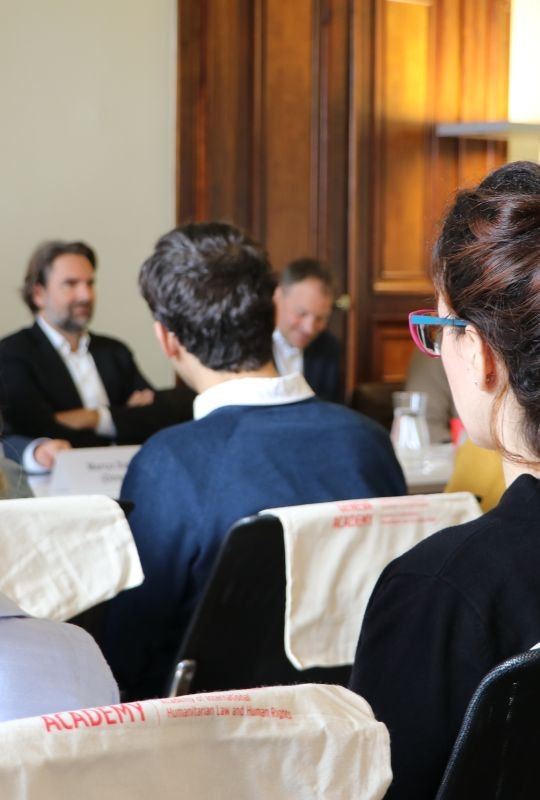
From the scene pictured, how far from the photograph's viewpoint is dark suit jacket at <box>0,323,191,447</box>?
4355 mm

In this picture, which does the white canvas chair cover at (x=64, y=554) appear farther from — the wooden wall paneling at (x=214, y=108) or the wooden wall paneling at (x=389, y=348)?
the wooden wall paneling at (x=389, y=348)

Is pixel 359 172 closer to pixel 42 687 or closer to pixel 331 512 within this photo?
pixel 331 512

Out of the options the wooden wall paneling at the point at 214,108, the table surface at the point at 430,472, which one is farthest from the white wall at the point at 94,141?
the table surface at the point at 430,472

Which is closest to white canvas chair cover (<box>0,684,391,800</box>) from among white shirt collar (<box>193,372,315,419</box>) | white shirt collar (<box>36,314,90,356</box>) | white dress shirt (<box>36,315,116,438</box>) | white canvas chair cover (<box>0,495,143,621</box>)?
white canvas chair cover (<box>0,495,143,621</box>)

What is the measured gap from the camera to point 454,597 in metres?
1.17

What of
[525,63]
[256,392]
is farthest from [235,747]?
[525,63]

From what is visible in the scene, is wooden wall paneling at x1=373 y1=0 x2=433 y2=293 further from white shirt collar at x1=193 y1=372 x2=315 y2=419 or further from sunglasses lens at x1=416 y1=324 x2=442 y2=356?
sunglasses lens at x1=416 y1=324 x2=442 y2=356

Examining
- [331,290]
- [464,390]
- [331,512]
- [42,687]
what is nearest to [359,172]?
[331,290]

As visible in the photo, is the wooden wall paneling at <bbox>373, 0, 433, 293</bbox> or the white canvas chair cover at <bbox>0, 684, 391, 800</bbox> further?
the wooden wall paneling at <bbox>373, 0, 433, 293</bbox>

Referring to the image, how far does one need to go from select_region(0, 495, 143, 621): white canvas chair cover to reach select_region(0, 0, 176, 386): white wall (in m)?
4.09

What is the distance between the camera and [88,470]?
125 inches

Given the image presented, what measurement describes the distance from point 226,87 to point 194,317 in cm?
408

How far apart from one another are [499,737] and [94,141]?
17.4 ft

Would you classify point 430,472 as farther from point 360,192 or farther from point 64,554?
point 360,192
